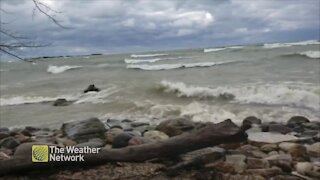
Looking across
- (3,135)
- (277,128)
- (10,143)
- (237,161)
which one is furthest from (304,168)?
(3,135)

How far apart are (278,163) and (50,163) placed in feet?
11.1

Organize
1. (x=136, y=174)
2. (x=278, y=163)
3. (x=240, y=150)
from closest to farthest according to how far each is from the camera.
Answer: (x=136, y=174) < (x=278, y=163) < (x=240, y=150)

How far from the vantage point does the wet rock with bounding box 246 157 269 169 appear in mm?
6223

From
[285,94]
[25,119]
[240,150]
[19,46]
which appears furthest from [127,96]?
[19,46]

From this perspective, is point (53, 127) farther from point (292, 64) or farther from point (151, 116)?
point (292, 64)

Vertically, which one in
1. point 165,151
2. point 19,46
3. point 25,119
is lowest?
point 25,119

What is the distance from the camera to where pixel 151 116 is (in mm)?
13359

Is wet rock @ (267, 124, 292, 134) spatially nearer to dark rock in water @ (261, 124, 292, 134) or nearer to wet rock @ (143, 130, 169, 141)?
dark rock in water @ (261, 124, 292, 134)

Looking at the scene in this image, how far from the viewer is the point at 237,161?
6.22 m

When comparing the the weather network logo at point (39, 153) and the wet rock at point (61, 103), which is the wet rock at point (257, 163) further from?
the wet rock at point (61, 103)

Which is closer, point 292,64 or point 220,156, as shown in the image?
point 220,156

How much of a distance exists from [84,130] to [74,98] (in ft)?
32.7

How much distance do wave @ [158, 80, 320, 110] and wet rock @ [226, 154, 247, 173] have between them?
23.9ft

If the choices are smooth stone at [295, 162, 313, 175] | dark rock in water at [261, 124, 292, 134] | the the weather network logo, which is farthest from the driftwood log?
dark rock in water at [261, 124, 292, 134]
